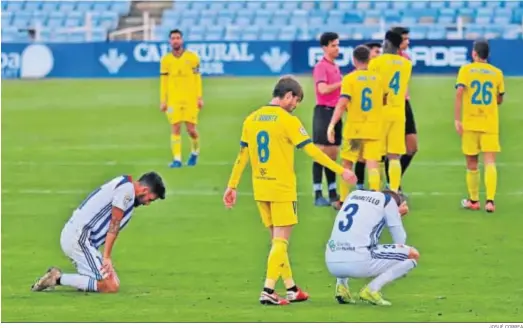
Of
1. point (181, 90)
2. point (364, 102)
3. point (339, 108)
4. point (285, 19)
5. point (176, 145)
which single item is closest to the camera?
point (339, 108)

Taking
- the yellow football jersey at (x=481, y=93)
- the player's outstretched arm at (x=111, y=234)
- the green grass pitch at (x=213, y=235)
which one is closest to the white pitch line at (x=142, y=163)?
the green grass pitch at (x=213, y=235)

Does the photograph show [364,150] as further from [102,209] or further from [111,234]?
[111,234]

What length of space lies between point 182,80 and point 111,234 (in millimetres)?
10637

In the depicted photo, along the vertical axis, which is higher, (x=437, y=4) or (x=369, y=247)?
(x=437, y=4)

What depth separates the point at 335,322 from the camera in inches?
395

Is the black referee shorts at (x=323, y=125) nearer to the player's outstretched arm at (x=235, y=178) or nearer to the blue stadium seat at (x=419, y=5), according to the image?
A: the player's outstretched arm at (x=235, y=178)

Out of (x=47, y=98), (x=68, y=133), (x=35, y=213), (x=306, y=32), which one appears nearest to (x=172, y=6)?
(x=306, y=32)

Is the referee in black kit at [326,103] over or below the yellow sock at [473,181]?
over

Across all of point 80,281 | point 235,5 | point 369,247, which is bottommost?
point 80,281

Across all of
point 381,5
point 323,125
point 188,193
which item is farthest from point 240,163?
point 381,5

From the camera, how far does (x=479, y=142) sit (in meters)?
16.1

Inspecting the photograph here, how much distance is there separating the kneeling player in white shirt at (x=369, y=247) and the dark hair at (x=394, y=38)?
5.29 meters

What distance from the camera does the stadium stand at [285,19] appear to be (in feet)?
140

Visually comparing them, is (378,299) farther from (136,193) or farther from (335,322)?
(136,193)
